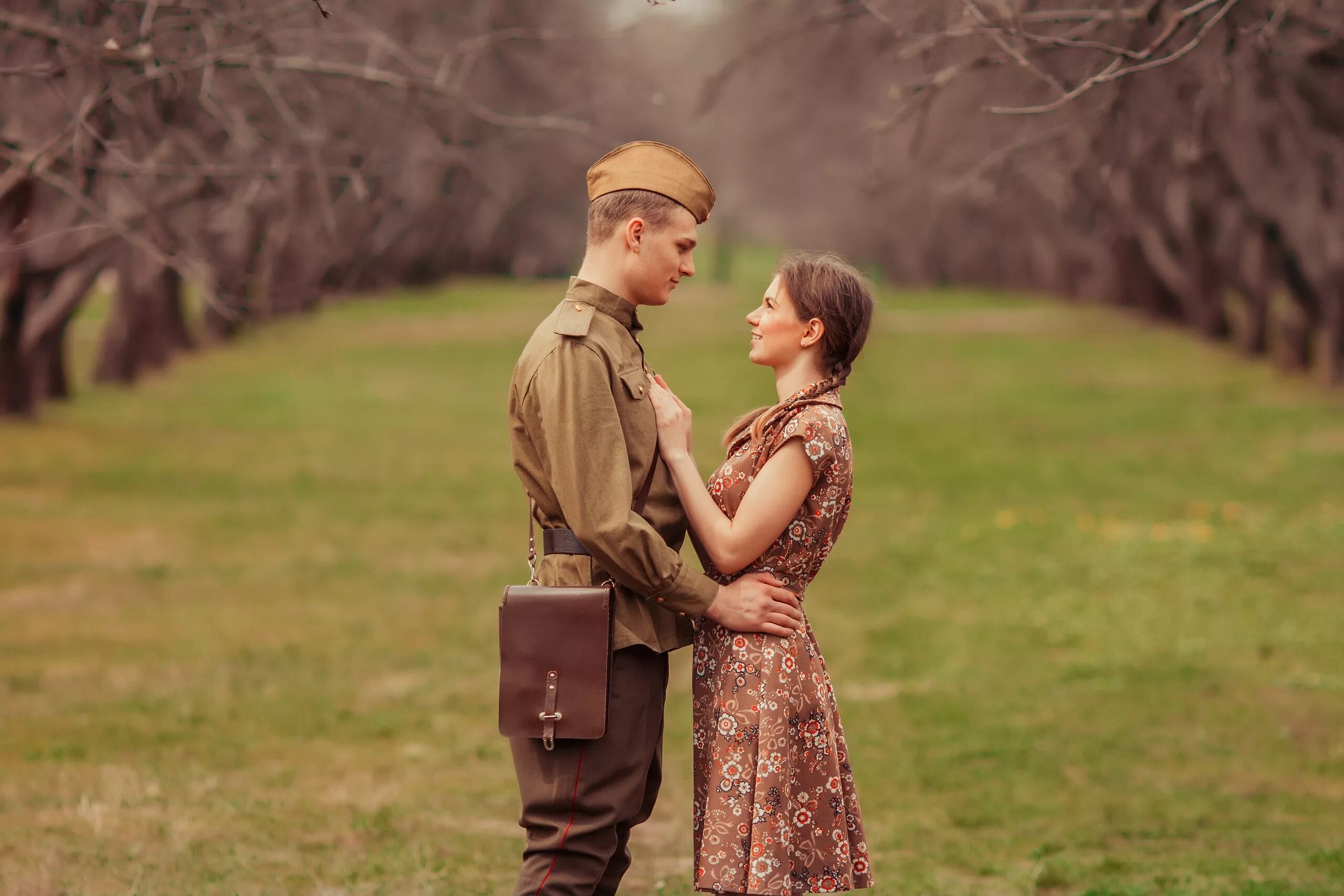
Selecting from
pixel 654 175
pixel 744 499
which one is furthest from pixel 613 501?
pixel 654 175

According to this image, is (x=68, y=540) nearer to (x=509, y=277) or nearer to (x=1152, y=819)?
(x=1152, y=819)

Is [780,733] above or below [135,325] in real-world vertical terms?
below

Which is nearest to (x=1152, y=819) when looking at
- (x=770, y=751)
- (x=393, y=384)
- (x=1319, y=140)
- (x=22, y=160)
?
(x=770, y=751)

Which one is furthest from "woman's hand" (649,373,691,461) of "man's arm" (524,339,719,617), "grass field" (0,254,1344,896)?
"grass field" (0,254,1344,896)

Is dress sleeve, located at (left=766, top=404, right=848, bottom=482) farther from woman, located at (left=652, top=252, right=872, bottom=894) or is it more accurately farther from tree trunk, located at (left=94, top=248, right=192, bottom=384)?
tree trunk, located at (left=94, top=248, right=192, bottom=384)

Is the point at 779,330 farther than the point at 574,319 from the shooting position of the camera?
Yes

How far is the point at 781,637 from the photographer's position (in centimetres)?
383

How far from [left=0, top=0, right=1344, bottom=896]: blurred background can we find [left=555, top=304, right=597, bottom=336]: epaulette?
0.80 metres

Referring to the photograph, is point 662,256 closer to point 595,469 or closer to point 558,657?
point 595,469

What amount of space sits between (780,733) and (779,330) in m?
0.94

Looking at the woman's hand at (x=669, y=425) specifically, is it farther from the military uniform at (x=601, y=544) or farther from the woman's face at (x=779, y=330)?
the woman's face at (x=779, y=330)

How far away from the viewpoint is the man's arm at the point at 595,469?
355 cm

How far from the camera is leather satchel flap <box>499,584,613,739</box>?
3.68m

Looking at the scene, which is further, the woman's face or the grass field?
the grass field
